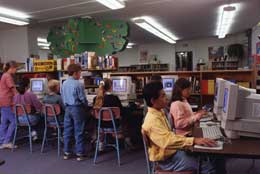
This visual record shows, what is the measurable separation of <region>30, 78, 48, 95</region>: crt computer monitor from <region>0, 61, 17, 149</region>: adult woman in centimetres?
73

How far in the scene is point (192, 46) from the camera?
13.6m

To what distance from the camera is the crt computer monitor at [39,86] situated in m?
5.49

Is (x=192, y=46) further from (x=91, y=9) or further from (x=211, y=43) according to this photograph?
(x=91, y=9)

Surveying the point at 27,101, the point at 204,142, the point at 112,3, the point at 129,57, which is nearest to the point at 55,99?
the point at 27,101

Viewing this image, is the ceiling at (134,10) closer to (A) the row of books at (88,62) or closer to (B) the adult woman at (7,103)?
(A) the row of books at (88,62)

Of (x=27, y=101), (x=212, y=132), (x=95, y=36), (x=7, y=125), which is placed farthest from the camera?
(x=95, y=36)

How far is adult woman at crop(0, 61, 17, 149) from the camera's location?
4707 mm

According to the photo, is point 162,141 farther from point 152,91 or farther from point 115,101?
point 115,101

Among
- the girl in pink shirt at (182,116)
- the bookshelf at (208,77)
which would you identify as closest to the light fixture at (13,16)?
the bookshelf at (208,77)

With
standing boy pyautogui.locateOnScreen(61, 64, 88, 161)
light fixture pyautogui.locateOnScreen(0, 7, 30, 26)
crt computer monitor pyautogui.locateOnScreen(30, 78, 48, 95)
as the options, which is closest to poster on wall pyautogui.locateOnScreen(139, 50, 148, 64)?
light fixture pyautogui.locateOnScreen(0, 7, 30, 26)

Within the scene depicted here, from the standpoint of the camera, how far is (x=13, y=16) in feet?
20.7

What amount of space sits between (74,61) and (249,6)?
460 cm

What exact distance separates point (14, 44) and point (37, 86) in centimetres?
289

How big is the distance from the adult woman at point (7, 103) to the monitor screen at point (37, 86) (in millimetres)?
739
